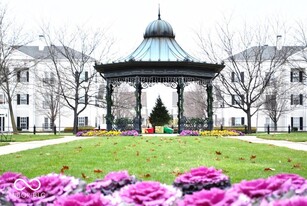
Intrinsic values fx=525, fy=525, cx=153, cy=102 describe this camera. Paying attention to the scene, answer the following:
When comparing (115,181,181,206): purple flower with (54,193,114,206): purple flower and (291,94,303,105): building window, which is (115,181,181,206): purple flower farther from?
(291,94,303,105): building window

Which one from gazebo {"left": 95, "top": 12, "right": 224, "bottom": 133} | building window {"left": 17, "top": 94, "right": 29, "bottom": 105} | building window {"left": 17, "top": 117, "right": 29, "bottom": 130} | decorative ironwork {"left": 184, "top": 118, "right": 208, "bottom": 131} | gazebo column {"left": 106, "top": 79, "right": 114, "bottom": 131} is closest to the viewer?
gazebo {"left": 95, "top": 12, "right": 224, "bottom": 133}

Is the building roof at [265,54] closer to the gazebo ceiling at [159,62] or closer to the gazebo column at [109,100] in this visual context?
the gazebo ceiling at [159,62]

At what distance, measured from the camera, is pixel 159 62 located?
3008cm

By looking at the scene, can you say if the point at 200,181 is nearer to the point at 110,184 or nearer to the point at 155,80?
the point at 110,184

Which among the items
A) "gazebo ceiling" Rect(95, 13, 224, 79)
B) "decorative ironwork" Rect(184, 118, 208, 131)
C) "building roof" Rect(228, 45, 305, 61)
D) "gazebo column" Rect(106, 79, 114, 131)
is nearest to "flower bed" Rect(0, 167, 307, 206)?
"gazebo ceiling" Rect(95, 13, 224, 79)

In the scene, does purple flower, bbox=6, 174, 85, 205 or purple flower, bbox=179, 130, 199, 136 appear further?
purple flower, bbox=179, 130, 199, 136

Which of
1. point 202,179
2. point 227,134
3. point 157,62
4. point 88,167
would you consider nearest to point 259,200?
point 202,179

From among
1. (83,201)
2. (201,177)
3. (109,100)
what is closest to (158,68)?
(109,100)

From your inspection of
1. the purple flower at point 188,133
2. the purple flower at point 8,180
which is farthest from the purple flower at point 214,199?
the purple flower at point 188,133

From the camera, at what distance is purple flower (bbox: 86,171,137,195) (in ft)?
13.3

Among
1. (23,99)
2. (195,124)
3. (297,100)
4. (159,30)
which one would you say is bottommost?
(195,124)

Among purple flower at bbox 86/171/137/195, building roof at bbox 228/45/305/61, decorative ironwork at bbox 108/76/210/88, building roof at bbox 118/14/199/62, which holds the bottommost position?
purple flower at bbox 86/171/137/195

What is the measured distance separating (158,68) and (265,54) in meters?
36.0

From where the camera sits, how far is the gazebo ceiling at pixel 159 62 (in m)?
30.3
